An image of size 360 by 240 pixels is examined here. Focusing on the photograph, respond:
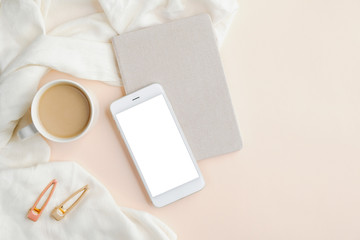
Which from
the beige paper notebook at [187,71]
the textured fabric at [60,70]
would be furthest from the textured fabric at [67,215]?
the beige paper notebook at [187,71]

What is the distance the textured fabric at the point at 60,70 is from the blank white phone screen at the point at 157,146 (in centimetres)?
6

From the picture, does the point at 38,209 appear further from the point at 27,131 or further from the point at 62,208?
the point at 27,131

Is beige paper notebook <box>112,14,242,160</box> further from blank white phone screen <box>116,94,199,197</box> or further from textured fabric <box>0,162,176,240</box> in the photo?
textured fabric <box>0,162,176,240</box>

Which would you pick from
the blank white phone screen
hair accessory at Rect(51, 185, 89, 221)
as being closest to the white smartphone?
the blank white phone screen

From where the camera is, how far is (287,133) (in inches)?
23.6

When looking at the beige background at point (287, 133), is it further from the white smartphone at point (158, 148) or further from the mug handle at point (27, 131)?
the mug handle at point (27, 131)

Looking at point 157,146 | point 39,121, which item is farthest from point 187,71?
point 39,121

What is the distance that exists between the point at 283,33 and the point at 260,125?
0.17 metres

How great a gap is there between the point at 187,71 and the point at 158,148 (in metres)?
0.14

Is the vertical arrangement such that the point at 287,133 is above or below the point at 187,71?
below

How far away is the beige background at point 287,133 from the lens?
596 mm

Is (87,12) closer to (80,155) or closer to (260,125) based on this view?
(80,155)

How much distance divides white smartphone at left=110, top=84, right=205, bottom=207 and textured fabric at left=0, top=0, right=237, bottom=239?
5 cm

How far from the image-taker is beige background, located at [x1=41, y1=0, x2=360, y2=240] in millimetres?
596
